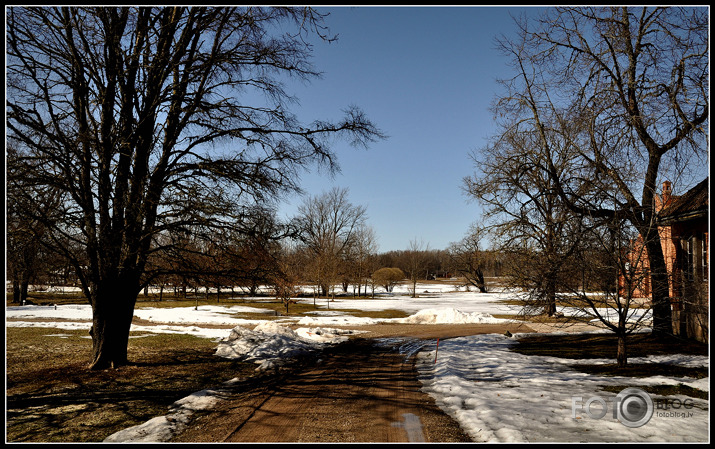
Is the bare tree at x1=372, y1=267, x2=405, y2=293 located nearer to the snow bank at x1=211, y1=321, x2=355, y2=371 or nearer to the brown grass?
the snow bank at x1=211, y1=321, x2=355, y2=371

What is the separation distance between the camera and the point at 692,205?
12.7 meters

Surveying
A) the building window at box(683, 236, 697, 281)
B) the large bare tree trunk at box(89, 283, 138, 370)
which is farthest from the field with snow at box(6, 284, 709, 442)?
the building window at box(683, 236, 697, 281)

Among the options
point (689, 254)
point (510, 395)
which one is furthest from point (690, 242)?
point (510, 395)

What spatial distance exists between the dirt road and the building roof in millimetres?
8892

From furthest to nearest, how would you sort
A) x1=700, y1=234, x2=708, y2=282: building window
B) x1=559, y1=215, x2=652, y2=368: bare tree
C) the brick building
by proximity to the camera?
x1=700, y1=234, x2=708, y2=282: building window → the brick building → x1=559, y1=215, x2=652, y2=368: bare tree

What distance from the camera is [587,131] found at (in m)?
14.0

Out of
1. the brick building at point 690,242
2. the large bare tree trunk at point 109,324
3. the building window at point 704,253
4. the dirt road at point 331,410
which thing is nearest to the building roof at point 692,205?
the brick building at point 690,242

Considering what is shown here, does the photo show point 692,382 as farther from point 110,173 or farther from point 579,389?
point 110,173

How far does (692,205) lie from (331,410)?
40.2ft

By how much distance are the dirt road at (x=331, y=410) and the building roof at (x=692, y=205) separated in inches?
350

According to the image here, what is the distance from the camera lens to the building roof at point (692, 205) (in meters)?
11.9

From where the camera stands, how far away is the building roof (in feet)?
39.1

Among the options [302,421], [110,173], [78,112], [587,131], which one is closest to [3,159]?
[110,173]

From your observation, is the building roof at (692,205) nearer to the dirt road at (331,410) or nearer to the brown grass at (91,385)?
the dirt road at (331,410)
